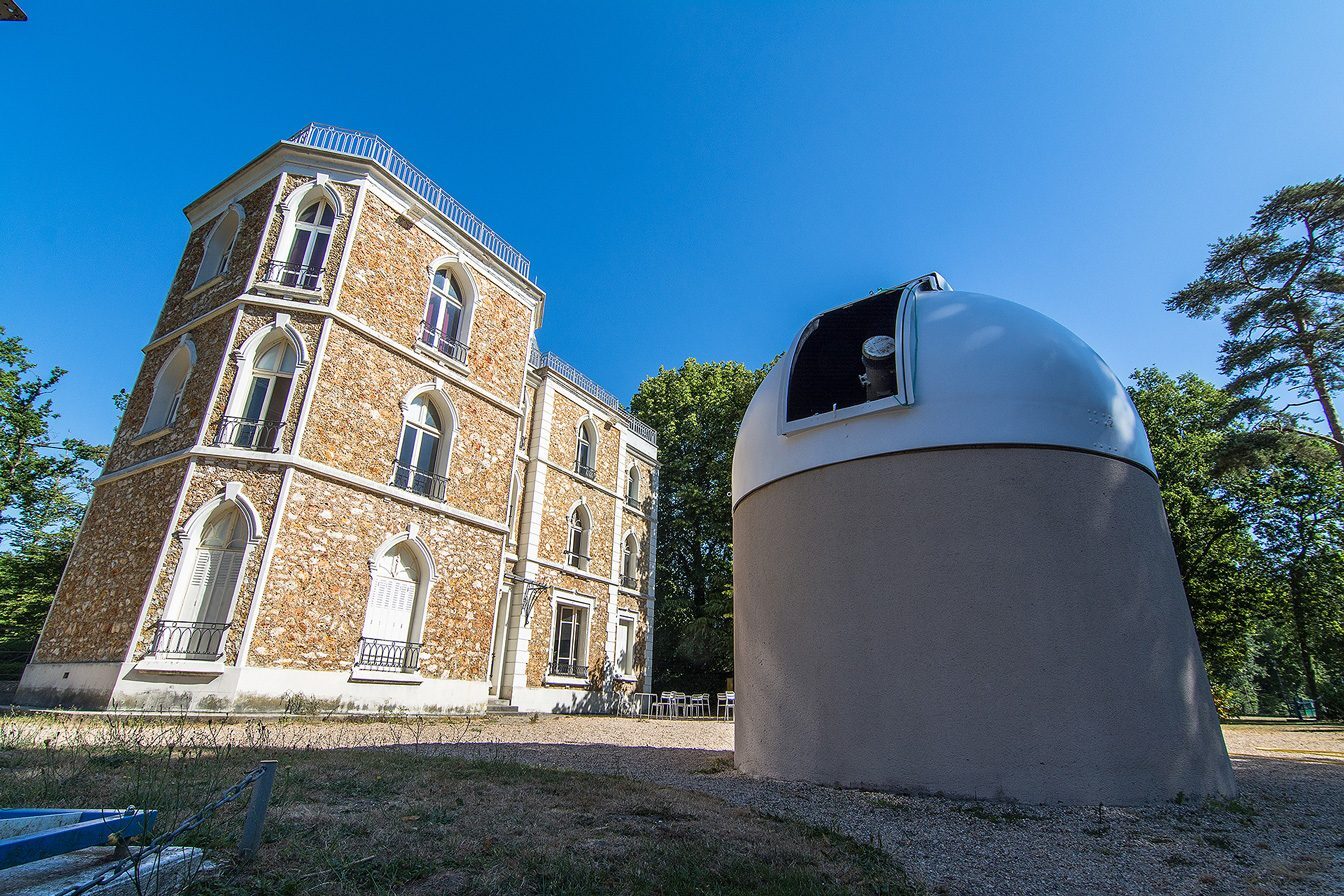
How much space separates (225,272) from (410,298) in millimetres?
3603

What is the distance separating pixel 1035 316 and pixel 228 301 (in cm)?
1400

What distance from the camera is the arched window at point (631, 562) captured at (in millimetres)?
22172

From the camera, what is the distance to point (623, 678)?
2055cm

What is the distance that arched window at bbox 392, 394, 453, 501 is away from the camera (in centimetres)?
1370

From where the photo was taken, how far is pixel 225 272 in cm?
1351

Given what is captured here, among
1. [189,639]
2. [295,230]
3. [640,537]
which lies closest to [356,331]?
[295,230]

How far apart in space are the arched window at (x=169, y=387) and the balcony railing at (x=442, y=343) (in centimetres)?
437

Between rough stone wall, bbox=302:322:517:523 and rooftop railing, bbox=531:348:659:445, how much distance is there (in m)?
4.77

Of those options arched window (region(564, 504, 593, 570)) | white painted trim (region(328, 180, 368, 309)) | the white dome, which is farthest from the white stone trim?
arched window (region(564, 504, 593, 570))

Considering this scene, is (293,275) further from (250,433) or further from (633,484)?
(633,484)

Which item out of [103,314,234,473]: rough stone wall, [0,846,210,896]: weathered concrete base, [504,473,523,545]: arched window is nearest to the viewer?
[0,846,210,896]: weathered concrete base

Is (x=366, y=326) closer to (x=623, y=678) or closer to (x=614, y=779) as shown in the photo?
(x=614, y=779)

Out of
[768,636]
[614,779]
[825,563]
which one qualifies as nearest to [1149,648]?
[825,563]

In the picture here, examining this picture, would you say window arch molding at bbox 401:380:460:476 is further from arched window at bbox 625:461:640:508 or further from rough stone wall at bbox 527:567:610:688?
arched window at bbox 625:461:640:508
